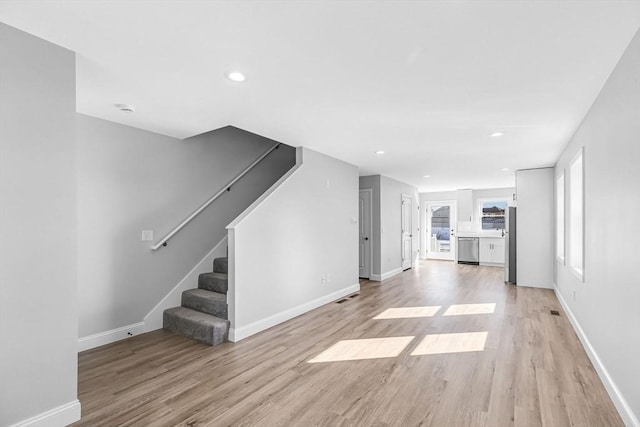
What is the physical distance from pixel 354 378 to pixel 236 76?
8.69ft

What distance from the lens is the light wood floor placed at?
2129 millimetres

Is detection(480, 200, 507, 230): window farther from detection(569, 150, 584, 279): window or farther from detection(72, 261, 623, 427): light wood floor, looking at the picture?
detection(72, 261, 623, 427): light wood floor

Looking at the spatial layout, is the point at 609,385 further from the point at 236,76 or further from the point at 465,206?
the point at 465,206

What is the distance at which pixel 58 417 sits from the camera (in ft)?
6.33

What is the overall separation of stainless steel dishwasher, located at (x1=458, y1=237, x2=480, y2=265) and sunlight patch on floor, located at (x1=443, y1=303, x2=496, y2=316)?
16.8 feet

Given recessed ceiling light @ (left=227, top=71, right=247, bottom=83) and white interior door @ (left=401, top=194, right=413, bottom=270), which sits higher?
recessed ceiling light @ (left=227, top=71, right=247, bottom=83)

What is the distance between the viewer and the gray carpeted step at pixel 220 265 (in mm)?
4323

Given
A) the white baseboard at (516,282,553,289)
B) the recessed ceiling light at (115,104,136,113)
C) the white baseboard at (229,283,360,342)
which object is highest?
the recessed ceiling light at (115,104,136,113)

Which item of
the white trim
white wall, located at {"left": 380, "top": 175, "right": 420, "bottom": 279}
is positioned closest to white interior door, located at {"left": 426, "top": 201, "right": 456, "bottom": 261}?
white wall, located at {"left": 380, "top": 175, "right": 420, "bottom": 279}

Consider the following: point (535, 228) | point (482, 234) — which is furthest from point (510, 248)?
point (482, 234)

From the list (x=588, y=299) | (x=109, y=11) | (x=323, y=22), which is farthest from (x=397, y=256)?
(x=109, y=11)

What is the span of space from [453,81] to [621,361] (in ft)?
7.61

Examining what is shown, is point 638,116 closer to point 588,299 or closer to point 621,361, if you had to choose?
point 621,361

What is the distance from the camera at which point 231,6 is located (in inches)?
62.3
